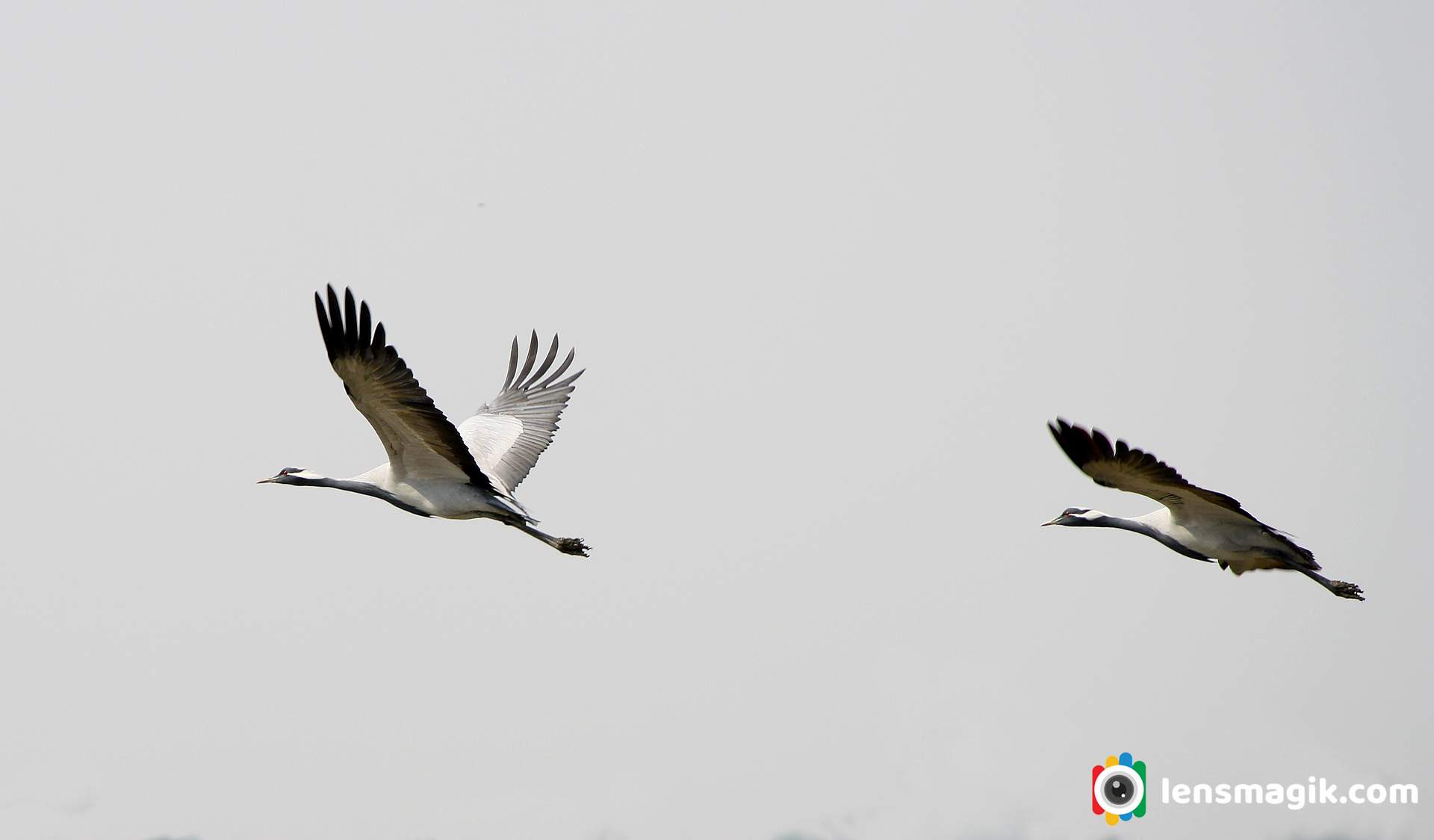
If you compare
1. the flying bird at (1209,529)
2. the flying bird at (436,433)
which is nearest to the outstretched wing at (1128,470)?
the flying bird at (1209,529)

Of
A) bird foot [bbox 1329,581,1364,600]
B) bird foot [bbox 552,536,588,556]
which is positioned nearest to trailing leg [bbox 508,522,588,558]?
bird foot [bbox 552,536,588,556]

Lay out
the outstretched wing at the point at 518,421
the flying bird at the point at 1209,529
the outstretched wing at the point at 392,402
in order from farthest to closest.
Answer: the outstretched wing at the point at 518,421, the flying bird at the point at 1209,529, the outstretched wing at the point at 392,402

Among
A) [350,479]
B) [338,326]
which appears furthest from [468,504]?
[338,326]

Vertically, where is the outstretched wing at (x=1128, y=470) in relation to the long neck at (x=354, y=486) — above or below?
above

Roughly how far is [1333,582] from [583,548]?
790 cm

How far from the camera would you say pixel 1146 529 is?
18234mm

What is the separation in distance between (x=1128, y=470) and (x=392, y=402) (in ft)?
22.5

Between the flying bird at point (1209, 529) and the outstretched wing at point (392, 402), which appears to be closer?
the outstretched wing at point (392, 402)

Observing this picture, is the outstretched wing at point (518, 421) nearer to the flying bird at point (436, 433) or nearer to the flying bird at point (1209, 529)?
the flying bird at point (436, 433)

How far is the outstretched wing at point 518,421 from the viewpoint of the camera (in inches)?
784

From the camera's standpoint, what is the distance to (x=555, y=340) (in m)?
21.8

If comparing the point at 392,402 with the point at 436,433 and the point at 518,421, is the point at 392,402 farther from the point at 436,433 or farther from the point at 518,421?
the point at 518,421

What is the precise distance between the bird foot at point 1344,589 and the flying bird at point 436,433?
789 centimetres

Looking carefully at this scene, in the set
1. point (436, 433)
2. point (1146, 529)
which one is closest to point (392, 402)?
point (436, 433)
